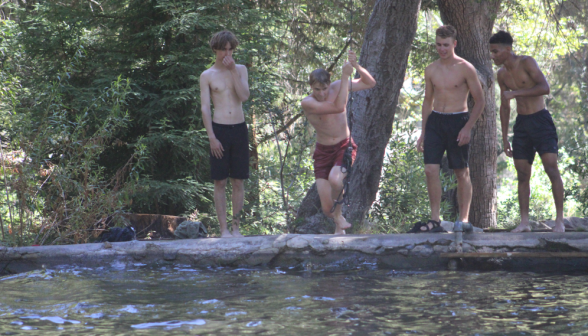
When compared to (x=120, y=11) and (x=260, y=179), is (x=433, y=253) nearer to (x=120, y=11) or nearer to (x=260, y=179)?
(x=260, y=179)

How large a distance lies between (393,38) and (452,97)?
2.28 m

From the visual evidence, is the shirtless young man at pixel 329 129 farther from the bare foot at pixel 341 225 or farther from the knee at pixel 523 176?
the knee at pixel 523 176

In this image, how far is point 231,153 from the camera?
621 cm

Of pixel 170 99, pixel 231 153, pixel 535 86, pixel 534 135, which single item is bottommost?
pixel 231 153

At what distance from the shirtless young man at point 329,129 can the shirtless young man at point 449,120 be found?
2.33 feet

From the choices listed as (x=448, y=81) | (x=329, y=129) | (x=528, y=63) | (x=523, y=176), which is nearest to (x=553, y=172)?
(x=523, y=176)

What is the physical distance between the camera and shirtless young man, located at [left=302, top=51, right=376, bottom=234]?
230 inches

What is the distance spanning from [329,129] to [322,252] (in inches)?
52.9

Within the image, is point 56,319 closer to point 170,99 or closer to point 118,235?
point 118,235

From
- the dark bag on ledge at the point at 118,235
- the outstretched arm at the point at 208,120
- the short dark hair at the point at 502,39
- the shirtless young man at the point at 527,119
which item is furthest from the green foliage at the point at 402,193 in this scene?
the dark bag on ledge at the point at 118,235

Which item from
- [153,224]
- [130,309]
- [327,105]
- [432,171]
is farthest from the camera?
[153,224]

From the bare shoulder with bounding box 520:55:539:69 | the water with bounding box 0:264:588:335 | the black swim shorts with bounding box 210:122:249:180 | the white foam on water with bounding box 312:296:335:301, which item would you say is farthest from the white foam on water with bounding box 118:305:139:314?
the bare shoulder with bounding box 520:55:539:69

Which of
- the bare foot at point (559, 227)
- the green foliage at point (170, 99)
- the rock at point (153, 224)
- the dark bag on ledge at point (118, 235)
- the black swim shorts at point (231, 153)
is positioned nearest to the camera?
the bare foot at point (559, 227)

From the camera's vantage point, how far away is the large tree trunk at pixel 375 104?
7793mm
